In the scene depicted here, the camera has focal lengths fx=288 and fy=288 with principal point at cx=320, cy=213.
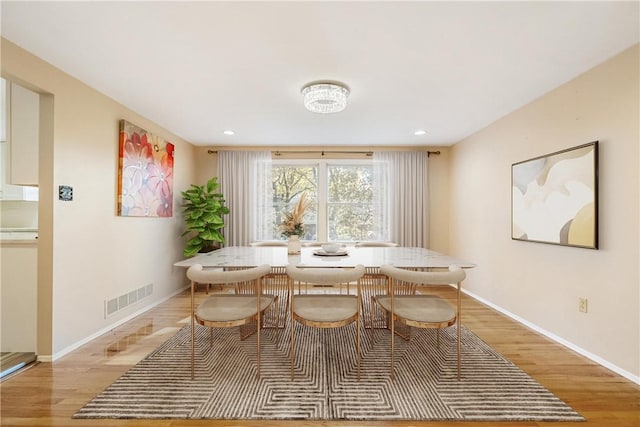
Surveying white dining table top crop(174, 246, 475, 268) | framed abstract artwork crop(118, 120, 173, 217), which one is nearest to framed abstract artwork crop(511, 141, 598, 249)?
white dining table top crop(174, 246, 475, 268)

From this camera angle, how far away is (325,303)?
2254mm

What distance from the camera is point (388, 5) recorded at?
1630 millimetres

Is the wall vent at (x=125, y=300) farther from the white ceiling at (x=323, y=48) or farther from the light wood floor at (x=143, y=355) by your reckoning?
the white ceiling at (x=323, y=48)

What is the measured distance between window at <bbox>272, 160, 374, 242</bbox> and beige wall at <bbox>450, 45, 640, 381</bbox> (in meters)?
1.92

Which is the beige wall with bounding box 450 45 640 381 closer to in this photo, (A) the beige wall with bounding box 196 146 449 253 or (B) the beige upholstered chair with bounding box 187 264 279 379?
(A) the beige wall with bounding box 196 146 449 253

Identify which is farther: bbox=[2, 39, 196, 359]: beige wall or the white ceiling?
bbox=[2, 39, 196, 359]: beige wall

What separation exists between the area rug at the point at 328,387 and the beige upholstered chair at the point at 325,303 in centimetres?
23

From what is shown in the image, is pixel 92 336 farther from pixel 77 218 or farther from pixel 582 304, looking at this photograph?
pixel 582 304

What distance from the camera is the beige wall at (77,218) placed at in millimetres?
2311

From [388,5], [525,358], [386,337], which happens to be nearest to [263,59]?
[388,5]

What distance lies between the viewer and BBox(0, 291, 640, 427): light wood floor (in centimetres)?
165

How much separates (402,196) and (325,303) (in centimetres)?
318

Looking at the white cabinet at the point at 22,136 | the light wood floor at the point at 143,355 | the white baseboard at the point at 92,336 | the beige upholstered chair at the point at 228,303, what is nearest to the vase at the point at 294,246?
the beige upholstered chair at the point at 228,303

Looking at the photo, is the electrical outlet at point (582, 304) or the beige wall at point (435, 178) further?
the beige wall at point (435, 178)
